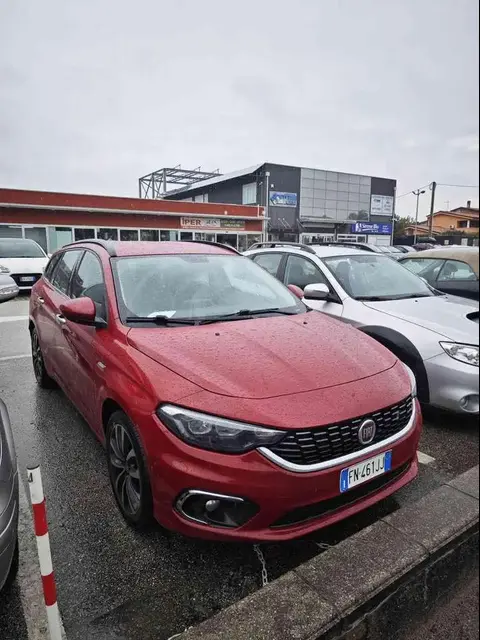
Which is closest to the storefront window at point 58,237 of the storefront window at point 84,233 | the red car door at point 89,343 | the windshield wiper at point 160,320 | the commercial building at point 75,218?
the commercial building at point 75,218

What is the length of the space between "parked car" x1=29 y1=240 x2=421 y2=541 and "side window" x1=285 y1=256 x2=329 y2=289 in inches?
69.3

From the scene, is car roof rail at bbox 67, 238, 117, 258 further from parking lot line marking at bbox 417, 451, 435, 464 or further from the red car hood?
parking lot line marking at bbox 417, 451, 435, 464

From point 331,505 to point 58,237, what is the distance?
14.5 ft

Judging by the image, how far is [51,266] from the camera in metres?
4.47

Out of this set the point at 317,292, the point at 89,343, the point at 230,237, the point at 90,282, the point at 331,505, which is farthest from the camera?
the point at 230,237

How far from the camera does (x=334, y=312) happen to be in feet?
14.1

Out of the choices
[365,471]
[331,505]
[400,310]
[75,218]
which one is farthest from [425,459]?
[75,218]

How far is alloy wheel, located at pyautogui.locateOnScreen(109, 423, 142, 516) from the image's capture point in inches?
89.4

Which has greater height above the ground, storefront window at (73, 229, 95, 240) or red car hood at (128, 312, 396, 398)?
storefront window at (73, 229, 95, 240)

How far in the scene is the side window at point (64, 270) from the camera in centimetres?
382

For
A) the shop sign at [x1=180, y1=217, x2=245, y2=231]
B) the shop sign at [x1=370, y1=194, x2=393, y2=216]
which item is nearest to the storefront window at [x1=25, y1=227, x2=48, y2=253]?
the shop sign at [x1=370, y1=194, x2=393, y2=216]

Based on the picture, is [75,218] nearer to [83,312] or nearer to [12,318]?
[12,318]

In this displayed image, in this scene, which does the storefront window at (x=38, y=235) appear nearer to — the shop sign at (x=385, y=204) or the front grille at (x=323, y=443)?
the shop sign at (x=385, y=204)

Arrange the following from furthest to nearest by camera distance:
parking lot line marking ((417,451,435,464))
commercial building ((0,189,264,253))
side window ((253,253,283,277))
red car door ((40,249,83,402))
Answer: side window ((253,253,283,277))
commercial building ((0,189,264,253))
red car door ((40,249,83,402))
parking lot line marking ((417,451,435,464))
